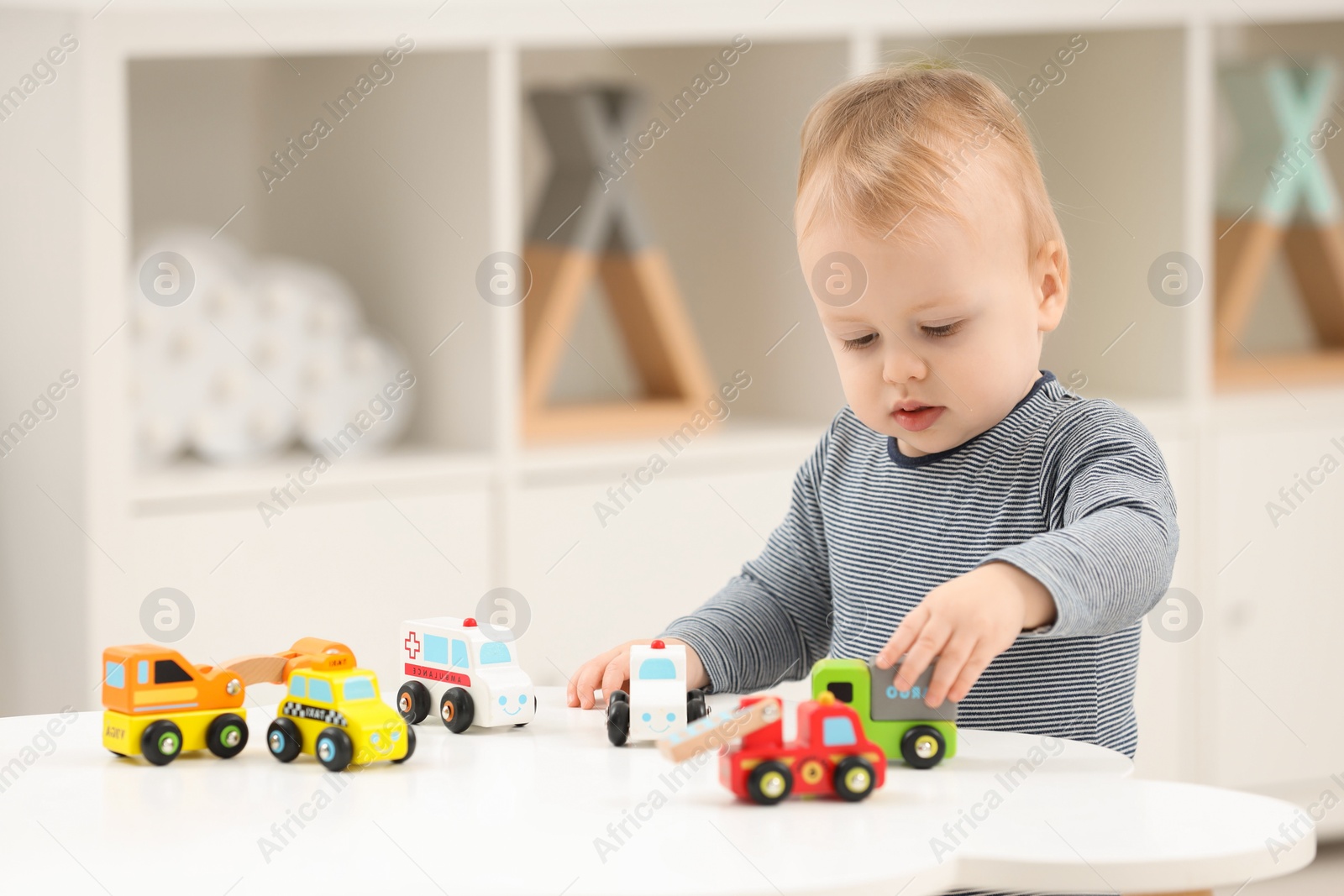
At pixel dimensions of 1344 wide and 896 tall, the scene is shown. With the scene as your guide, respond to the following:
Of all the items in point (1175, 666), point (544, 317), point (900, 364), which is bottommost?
point (1175, 666)

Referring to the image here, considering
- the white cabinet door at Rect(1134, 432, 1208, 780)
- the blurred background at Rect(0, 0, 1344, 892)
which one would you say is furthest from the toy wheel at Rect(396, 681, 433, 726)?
the white cabinet door at Rect(1134, 432, 1208, 780)

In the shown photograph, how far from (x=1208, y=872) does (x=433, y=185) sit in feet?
4.74

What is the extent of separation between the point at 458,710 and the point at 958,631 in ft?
0.96

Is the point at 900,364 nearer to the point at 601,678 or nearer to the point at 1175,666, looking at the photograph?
the point at 601,678

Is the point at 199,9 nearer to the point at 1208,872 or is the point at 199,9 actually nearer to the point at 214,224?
the point at 214,224

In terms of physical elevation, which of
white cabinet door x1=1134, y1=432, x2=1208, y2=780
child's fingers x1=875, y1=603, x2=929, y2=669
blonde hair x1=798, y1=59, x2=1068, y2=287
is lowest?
white cabinet door x1=1134, y1=432, x2=1208, y2=780

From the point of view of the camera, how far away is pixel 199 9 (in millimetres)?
1627

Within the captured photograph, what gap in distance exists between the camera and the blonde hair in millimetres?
932

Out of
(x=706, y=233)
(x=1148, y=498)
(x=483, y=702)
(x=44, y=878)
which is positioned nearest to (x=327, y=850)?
(x=44, y=878)

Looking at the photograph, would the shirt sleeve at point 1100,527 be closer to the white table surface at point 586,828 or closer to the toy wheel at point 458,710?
the white table surface at point 586,828

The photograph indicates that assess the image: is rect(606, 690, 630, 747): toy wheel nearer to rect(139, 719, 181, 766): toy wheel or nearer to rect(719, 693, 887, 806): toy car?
rect(719, 693, 887, 806): toy car

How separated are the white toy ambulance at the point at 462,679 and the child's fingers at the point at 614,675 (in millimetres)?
68

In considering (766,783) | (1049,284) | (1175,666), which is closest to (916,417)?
(1049,284)

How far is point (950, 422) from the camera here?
1.01 metres
